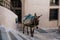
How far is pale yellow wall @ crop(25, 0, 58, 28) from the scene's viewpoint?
59.6ft

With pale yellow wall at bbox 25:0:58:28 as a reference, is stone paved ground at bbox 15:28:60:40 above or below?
below

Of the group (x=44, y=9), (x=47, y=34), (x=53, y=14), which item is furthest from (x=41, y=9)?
(x=47, y=34)

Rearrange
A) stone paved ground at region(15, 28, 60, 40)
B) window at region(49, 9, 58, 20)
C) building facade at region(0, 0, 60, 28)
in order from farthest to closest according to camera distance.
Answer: window at region(49, 9, 58, 20) < building facade at region(0, 0, 60, 28) < stone paved ground at region(15, 28, 60, 40)

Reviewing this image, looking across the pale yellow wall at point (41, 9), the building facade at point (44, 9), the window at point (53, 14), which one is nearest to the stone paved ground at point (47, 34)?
the pale yellow wall at point (41, 9)

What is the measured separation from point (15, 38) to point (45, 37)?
11.1 metres

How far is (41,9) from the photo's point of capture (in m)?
18.5

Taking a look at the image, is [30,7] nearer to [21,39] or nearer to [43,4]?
[43,4]

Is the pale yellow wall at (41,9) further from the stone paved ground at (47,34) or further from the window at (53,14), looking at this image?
the stone paved ground at (47,34)

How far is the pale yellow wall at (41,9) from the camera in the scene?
18156 mm

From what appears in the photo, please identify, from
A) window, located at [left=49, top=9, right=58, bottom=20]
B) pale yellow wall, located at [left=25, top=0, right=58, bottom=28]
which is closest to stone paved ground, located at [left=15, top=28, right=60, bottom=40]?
pale yellow wall, located at [left=25, top=0, right=58, bottom=28]

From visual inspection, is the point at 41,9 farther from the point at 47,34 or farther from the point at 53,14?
the point at 47,34

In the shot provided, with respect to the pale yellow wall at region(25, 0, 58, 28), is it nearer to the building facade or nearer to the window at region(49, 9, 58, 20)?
the building facade

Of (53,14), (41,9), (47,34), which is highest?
(41,9)

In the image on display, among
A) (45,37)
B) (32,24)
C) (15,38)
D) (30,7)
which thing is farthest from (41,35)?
(15,38)
